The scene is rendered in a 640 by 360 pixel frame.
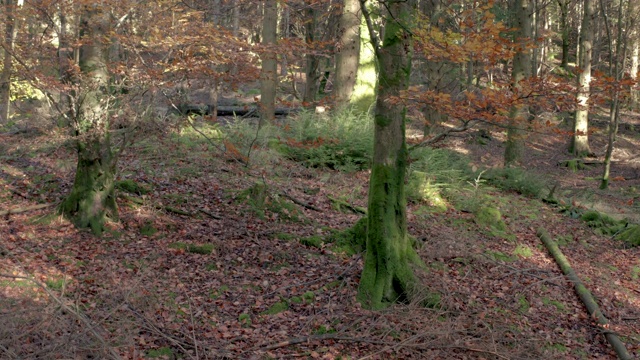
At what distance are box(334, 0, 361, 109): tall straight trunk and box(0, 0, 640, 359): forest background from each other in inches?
147

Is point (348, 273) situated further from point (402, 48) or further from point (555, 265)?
point (555, 265)

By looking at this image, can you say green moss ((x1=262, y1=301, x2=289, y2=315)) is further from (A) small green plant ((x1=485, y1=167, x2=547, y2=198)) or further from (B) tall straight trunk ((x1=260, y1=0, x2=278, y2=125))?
(A) small green plant ((x1=485, y1=167, x2=547, y2=198))

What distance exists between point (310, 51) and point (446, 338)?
8.34 meters

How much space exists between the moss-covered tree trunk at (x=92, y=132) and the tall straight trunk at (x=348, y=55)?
28.3 feet

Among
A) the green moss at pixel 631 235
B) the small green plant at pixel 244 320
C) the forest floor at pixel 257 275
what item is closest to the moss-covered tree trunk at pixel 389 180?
the forest floor at pixel 257 275

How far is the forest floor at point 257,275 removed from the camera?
20.4 feet

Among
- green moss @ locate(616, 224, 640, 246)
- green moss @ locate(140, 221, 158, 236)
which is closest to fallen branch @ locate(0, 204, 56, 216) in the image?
green moss @ locate(140, 221, 158, 236)

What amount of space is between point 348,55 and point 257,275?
9569 mm

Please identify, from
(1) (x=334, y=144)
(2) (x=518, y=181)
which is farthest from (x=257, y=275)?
(2) (x=518, y=181)

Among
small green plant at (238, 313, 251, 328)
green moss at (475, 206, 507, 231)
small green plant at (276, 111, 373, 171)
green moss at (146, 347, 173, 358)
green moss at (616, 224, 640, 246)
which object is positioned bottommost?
green moss at (616, 224, 640, 246)

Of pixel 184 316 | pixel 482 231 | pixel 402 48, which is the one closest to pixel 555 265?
pixel 482 231

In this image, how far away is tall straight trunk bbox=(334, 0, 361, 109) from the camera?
16172 millimetres

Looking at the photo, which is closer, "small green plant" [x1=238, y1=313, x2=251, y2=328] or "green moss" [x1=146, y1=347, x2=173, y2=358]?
"green moss" [x1=146, y1=347, x2=173, y2=358]

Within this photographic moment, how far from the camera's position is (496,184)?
14.9 m
